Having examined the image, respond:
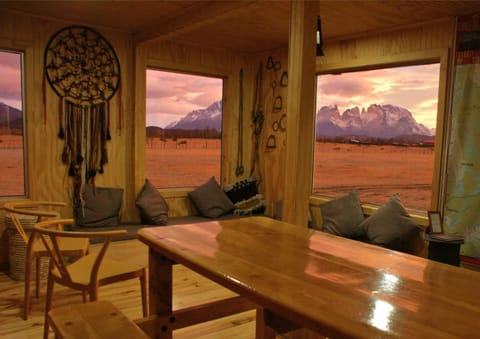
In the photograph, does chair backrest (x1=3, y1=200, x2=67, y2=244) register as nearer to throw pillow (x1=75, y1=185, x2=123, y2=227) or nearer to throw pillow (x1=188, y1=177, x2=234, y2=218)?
throw pillow (x1=75, y1=185, x2=123, y2=227)

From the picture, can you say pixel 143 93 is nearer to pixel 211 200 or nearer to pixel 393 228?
pixel 211 200

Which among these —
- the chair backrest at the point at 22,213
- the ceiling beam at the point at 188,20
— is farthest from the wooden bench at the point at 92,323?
the ceiling beam at the point at 188,20

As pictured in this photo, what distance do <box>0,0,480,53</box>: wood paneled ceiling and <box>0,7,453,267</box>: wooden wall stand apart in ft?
0.42

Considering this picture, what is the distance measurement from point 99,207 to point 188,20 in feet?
6.99

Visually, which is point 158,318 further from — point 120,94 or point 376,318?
point 120,94

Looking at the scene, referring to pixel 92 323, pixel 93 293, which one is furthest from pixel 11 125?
pixel 92 323

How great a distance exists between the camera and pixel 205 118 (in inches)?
217

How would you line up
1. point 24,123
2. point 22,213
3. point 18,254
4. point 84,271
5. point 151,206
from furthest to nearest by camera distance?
point 151,206 < point 24,123 < point 18,254 < point 22,213 < point 84,271

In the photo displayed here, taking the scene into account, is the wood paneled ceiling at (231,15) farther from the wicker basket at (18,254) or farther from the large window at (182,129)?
the wicker basket at (18,254)

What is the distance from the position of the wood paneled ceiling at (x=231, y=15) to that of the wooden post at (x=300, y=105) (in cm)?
53

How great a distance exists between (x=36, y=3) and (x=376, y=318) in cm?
387

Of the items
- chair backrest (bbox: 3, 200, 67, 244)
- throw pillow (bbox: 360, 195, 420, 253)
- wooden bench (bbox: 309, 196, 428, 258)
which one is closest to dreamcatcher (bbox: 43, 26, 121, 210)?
chair backrest (bbox: 3, 200, 67, 244)

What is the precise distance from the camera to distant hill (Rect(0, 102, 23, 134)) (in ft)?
13.4

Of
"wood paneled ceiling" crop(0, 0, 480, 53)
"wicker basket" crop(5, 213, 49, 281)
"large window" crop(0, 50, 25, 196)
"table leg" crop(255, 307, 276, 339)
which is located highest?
"wood paneled ceiling" crop(0, 0, 480, 53)
